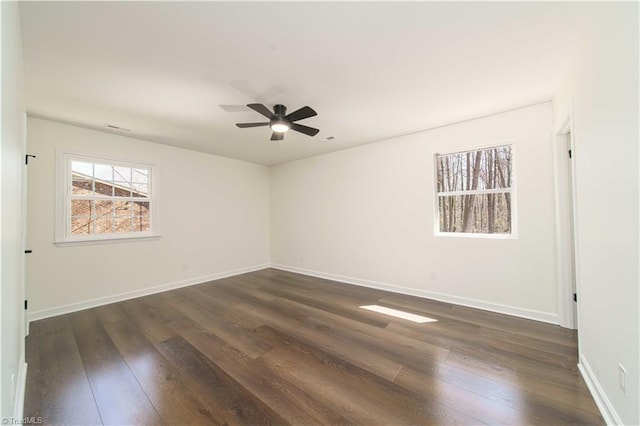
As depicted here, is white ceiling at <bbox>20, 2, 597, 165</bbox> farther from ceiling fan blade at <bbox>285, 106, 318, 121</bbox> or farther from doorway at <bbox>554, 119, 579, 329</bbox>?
doorway at <bbox>554, 119, 579, 329</bbox>

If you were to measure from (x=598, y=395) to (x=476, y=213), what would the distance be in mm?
2172

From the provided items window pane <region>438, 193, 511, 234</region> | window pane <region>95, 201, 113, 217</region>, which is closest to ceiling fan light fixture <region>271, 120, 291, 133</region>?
window pane <region>438, 193, 511, 234</region>

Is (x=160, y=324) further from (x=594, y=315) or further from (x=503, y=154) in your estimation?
(x=503, y=154)

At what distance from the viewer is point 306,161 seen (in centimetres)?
525

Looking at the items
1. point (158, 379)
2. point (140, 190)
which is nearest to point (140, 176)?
point (140, 190)

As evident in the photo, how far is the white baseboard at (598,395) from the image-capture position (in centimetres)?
139

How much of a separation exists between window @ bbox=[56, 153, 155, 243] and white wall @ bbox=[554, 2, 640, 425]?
5.29 meters

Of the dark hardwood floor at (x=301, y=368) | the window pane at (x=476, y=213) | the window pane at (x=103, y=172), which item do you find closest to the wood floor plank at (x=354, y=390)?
the dark hardwood floor at (x=301, y=368)

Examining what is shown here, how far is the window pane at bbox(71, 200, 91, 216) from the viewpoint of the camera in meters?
3.44

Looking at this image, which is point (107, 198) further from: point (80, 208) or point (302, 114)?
point (302, 114)

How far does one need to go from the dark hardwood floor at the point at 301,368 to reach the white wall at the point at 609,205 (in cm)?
38

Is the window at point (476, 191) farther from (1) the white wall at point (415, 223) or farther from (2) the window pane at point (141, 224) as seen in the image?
(2) the window pane at point (141, 224)

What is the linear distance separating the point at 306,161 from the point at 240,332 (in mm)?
3592

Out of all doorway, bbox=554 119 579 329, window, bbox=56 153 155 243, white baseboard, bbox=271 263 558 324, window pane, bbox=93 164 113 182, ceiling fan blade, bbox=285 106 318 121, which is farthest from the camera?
window pane, bbox=93 164 113 182
